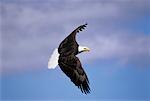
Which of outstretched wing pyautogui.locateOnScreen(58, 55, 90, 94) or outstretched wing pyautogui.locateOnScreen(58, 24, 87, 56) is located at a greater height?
outstretched wing pyautogui.locateOnScreen(58, 24, 87, 56)

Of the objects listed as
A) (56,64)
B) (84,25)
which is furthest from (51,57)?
(84,25)

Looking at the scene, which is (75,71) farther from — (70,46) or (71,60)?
(70,46)

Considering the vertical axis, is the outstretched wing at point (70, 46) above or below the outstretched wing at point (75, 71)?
above

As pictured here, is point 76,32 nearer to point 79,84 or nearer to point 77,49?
point 77,49

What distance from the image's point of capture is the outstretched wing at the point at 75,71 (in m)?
4.90

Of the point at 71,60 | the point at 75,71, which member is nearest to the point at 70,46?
the point at 71,60

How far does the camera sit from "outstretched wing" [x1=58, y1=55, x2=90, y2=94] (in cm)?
490

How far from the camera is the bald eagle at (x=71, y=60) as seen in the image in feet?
16.1

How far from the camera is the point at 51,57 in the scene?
488 cm

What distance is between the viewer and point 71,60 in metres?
4.90

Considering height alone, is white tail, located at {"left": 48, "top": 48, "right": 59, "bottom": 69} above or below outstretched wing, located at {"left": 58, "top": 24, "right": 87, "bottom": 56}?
below

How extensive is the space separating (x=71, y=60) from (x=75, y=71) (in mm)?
114

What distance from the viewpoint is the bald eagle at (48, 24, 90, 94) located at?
489 cm

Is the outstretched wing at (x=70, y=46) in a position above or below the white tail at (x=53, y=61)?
above
